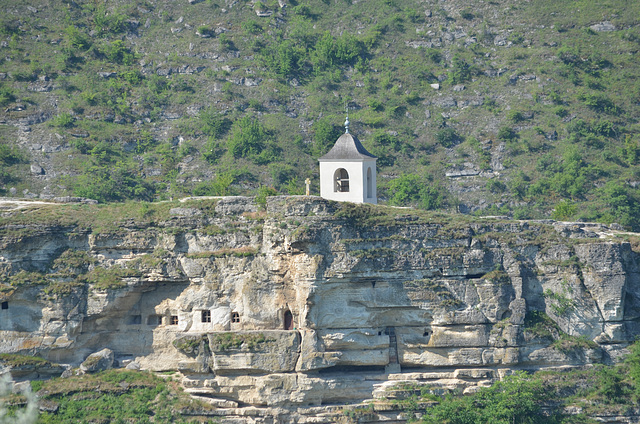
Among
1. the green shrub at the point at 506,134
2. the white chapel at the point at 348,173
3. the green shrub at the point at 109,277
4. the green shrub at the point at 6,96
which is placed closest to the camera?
the green shrub at the point at 109,277

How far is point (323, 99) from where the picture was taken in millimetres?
74000

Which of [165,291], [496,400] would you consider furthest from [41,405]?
[496,400]

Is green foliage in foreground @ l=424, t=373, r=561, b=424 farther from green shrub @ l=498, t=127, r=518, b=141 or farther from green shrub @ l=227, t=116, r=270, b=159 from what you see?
green shrub @ l=227, t=116, r=270, b=159

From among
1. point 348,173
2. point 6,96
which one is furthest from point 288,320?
point 6,96

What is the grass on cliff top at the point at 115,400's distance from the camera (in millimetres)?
41969

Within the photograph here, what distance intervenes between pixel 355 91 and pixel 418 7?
11765 millimetres

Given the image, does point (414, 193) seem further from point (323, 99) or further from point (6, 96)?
point (6, 96)

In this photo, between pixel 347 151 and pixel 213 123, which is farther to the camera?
pixel 213 123

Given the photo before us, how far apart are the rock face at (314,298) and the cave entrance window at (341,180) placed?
4.52m

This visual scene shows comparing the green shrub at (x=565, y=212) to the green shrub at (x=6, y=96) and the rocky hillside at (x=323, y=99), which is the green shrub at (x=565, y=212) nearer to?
the rocky hillside at (x=323, y=99)

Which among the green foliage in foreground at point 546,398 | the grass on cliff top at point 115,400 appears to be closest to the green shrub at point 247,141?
the grass on cliff top at point 115,400

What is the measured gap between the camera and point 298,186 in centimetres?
6538

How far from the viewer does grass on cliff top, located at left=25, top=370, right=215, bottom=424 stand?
138 feet

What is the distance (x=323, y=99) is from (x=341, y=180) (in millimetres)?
26637
